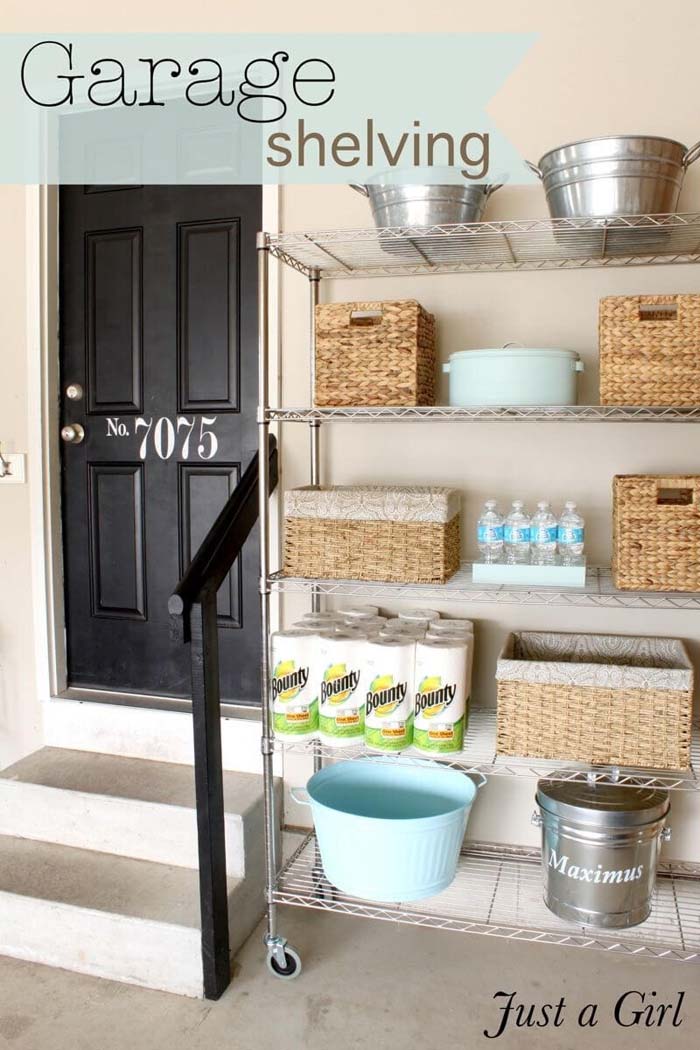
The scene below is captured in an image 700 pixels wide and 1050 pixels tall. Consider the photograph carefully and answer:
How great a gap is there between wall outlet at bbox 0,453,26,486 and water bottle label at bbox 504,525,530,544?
5.32 feet

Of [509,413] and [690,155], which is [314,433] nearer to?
[509,413]

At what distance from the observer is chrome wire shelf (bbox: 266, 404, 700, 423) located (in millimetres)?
1925

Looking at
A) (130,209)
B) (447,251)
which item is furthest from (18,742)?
(447,251)

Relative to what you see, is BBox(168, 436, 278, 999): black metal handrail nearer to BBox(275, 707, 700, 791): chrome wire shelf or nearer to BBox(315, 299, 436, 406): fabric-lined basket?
BBox(275, 707, 700, 791): chrome wire shelf

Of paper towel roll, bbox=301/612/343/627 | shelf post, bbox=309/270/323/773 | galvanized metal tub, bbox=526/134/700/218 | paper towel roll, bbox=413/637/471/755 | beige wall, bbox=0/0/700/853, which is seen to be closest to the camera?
galvanized metal tub, bbox=526/134/700/218

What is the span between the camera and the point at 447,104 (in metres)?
2.37

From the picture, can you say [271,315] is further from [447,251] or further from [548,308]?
[548,308]

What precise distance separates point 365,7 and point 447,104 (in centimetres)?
36

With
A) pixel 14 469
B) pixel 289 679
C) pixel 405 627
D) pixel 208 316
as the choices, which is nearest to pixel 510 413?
pixel 405 627

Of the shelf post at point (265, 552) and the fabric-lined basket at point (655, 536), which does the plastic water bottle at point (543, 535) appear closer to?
the fabric-lined basket at point (655, 536)

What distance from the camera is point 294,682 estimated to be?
7.04 ft

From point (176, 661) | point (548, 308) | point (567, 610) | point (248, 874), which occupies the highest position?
point (548, 308)

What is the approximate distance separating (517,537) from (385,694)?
1.60 feet

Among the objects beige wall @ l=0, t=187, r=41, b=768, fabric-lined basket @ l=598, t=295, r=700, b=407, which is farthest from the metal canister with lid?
beige wall @ l=0, t=187, r=41, b=768
